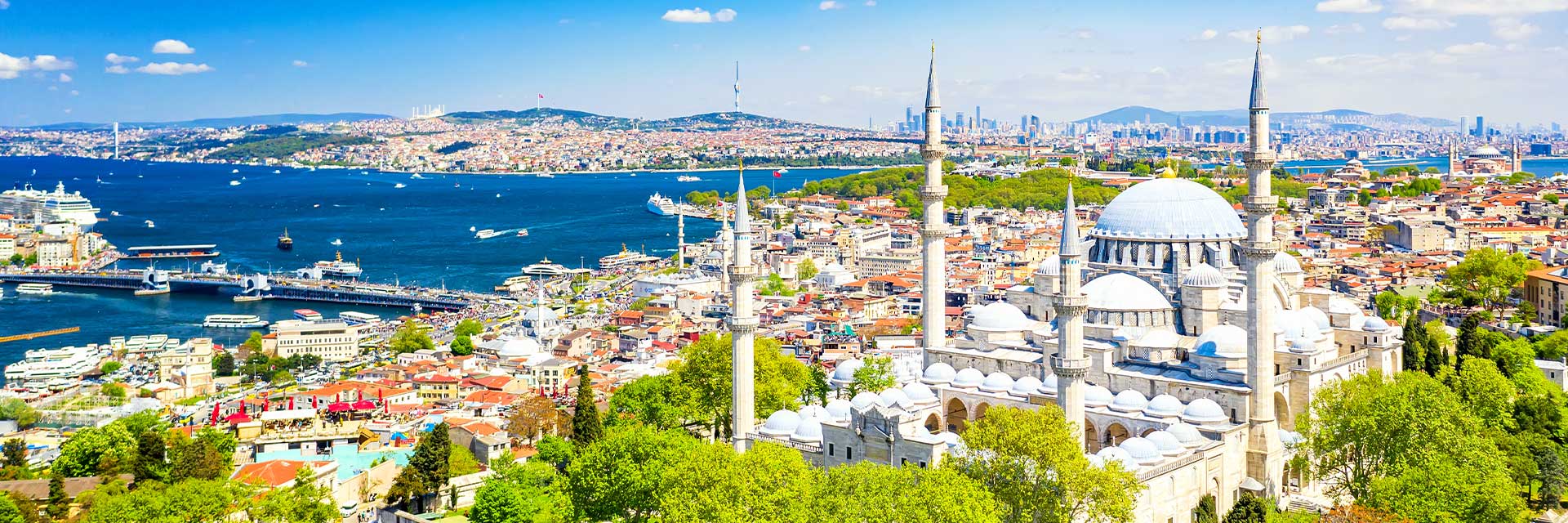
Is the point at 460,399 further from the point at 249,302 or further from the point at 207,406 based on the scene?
the point at 249,302

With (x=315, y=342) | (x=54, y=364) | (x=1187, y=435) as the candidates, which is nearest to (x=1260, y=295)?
(x=1187, y=435)

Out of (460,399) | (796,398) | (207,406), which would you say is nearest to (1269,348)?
(796,398)

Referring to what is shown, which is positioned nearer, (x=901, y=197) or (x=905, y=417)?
(x=905, y=417)

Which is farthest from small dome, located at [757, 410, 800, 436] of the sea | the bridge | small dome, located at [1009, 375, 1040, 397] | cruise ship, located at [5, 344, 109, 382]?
the bridge

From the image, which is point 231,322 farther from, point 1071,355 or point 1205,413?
point 1205,413

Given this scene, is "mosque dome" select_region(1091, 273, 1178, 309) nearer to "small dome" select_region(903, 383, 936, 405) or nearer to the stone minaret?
"small dome" select_region(903, 383, 936, 405)
